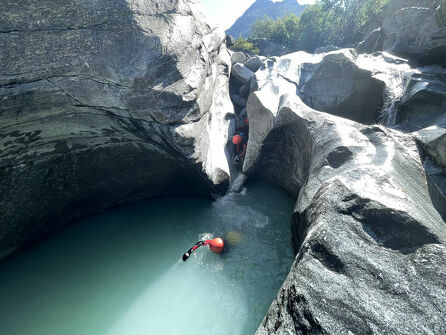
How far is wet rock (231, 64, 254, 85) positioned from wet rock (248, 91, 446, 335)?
8.99 metres

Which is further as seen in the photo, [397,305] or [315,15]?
[315,15]

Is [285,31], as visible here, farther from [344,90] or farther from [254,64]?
[344,90]

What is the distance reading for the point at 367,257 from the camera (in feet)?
10.6

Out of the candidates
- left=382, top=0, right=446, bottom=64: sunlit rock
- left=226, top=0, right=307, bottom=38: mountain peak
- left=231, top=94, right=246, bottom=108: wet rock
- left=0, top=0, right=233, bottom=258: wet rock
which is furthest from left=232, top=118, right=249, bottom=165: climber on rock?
left=226, top=0, right=307, bottom=38: mountain peak

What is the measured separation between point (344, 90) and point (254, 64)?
577 cm

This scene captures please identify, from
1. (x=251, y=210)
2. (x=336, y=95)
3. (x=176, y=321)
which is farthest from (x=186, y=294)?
(x=336, y=95)

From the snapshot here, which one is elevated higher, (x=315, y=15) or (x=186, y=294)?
(x=315, y=15)

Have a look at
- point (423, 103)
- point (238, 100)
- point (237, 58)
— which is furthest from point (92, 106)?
point (237, 58)

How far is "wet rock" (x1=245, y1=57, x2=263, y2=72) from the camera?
43.9 feet

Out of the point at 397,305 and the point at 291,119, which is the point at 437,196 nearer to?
the point at 397,305

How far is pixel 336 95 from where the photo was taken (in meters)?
9.70

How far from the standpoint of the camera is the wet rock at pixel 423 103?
20.9 feet

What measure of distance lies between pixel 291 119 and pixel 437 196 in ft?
13.8

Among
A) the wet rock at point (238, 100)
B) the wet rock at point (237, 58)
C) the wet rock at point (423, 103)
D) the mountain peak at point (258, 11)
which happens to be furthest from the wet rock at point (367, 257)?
the mountain peak at point (258, 11)
